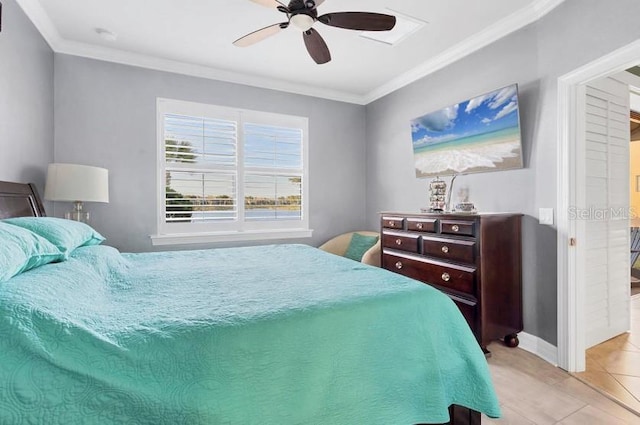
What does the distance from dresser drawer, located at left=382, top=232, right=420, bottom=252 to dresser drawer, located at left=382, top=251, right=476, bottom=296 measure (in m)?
0.08

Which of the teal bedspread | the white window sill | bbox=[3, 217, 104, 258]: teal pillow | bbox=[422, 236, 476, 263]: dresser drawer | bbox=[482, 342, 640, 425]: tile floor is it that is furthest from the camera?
the white window sill

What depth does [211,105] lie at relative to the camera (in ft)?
12.1

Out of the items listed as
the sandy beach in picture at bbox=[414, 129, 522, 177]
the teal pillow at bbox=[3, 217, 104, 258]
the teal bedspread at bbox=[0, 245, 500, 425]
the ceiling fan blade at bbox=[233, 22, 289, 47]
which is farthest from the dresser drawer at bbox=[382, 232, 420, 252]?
the teal pillow at bbox=[3, 217, 104, 258]

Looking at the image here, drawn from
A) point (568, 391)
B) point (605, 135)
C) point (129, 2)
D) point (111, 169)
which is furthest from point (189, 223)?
point (605, 135)

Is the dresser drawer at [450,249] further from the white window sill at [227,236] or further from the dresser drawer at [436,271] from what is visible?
the white window sill at [227,236]

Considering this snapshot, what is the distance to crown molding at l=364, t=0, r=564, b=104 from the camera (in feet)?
7.99

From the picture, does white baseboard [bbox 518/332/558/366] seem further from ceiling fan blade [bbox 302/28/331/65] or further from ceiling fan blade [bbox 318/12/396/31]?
ceiling fan blade [bbox 302/28/331/65]

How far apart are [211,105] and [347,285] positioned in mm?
3023

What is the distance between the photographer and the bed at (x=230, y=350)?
33.3 inches

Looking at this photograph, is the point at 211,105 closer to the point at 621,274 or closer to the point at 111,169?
the point at 111,169

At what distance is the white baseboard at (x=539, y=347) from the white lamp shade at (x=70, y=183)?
370cm

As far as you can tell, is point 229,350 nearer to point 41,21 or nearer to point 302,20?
point 302,20

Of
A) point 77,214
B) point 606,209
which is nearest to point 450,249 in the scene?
point 606,209

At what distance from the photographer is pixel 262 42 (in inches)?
120
